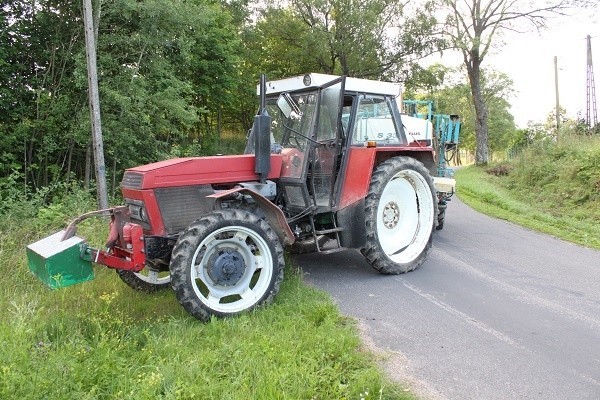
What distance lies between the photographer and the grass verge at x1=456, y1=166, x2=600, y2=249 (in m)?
8.98

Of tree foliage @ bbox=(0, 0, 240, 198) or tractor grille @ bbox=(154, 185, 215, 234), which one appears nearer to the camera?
tractor grille @ bbox=(154, 185, 215, 234)

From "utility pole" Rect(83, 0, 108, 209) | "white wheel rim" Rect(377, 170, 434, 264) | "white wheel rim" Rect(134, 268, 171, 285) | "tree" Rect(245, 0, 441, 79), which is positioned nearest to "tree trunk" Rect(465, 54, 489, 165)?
"tree" Rect(245, 0, 441, 79)

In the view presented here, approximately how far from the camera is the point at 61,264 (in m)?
3.83

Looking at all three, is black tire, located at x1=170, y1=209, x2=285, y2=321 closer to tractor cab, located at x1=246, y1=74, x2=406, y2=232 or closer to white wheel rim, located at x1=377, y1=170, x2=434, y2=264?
tractor cab, located at x1=246, y1=74, x2=406, y2=232

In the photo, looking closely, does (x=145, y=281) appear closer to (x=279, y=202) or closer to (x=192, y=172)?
(x=192, y=172)

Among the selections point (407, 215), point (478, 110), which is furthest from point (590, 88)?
point (407, 215)

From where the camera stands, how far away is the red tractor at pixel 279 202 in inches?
167

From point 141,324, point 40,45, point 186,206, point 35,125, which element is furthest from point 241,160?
point 40,45

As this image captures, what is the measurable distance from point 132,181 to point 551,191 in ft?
42.7

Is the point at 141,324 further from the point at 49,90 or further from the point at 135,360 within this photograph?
the point at 49,90

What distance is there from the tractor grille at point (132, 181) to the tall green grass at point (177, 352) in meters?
1.14

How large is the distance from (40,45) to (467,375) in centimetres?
1069

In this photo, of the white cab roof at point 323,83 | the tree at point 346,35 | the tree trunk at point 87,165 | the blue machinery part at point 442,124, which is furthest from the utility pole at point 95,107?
the tree at point 346,35

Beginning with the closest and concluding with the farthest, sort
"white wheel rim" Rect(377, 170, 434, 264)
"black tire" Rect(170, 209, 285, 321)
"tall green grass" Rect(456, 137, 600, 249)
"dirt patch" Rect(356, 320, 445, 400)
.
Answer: "dirt patch" Rect(356, 320, 445, 400), "black tire" Rect(170, 209, 285, 321), "white wheel rim" Rect(377, 170, 434, 264), "tall green grass" Rect(456, 137, 600, 249)
